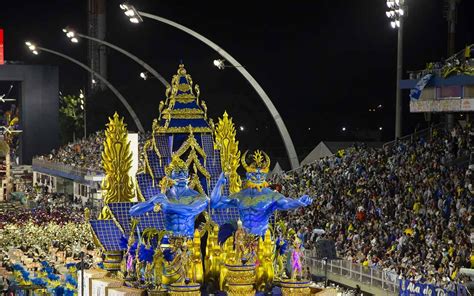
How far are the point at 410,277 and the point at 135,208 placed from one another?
394 inches

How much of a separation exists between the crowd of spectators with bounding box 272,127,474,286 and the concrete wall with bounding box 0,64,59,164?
56.8 meters

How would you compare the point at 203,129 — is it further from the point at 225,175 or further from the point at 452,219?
the point at 452,219

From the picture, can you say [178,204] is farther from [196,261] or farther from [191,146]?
[191,146]

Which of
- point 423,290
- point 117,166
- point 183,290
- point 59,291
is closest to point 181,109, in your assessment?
point 117,166

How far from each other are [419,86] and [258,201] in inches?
785

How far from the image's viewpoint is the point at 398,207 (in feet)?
99.9

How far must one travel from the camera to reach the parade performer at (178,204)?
16.7 m

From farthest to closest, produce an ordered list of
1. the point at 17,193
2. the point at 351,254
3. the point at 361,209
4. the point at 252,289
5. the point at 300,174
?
the point at 17,193, the point at 300,174, the point at 361,209, the point at 351,254, the point at 252,289

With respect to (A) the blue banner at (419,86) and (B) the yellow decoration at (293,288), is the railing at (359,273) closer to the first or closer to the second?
(B) the yellow decoration at (293,288)

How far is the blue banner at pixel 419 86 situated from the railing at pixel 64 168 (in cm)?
2264

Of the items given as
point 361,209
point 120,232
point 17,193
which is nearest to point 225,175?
point 120,232

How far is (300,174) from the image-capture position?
3947 cm

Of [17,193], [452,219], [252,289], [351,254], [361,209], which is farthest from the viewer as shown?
[17,193]

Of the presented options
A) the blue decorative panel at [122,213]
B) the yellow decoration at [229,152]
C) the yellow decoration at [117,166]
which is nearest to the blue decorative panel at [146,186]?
the blue decorative panel at [122,213]
